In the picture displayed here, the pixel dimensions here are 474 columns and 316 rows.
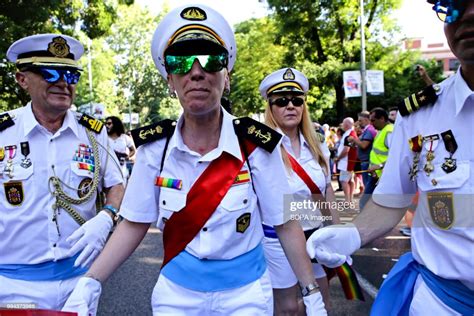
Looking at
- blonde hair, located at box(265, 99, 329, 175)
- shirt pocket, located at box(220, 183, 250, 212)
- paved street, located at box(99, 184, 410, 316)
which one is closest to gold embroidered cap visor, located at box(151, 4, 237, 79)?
shirt pocket, located at box(220, 183, 250, 212)

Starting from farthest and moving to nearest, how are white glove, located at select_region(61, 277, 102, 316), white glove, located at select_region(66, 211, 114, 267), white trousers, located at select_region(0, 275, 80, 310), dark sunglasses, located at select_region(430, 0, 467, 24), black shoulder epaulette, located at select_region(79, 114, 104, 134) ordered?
black shoulder epaulette, located at select_region(79, 114, 104, 134) → white trousers, located at select_region(0, 275, 80, 310) → white glove, located at select_region(66, 211, 114, 267) → white glove, located at select_region(61, 277, 102, 316) → dark sunglasses, located at select_region(430, 0, 467, 24)

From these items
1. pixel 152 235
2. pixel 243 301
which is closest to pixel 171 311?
pixel 243 301

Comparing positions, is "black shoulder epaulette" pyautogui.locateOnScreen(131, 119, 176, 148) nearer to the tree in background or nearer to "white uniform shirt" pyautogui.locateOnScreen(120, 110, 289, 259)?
"white uniform shirt" pyautogui.locateOnScreen(120, 110, 289, 259)

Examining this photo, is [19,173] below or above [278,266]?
above

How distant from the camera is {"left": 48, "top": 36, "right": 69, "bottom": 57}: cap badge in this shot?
2.94m

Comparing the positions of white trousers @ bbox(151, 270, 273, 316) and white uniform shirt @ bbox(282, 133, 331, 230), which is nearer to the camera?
white trousers @ bbox(151, 270, 273, 316)

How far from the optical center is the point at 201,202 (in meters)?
2.01

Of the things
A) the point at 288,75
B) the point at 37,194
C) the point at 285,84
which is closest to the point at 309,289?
the point at 37,194

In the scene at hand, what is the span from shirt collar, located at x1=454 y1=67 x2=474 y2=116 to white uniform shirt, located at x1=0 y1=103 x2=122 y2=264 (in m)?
2.12

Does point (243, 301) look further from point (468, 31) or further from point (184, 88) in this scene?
point (468, 31)

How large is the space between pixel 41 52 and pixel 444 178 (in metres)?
2.40

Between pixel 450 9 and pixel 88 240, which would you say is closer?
pixel 450 9

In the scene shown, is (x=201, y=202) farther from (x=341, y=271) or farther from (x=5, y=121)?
(x=5, y=121)

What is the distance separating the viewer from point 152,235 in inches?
319
